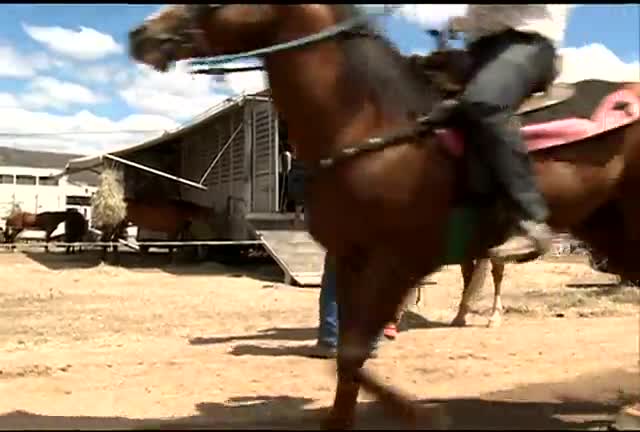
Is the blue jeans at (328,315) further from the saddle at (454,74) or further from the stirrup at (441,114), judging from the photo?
the stirrup at (441,114)

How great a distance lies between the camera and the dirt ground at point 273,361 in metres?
4.72

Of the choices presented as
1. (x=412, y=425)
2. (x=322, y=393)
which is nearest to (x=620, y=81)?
(x=412, y=425)

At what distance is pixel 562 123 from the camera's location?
4086mm

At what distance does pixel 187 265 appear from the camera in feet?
67.7

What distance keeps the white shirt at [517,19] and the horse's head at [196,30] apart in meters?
0.98

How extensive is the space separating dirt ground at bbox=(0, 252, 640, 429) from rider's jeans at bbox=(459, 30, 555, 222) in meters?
1.17

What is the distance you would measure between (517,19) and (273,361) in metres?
3.90

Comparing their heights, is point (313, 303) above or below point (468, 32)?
below

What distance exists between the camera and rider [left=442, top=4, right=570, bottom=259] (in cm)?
357

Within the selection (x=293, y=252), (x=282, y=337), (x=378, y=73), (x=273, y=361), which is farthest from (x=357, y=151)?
(x=293, y=252)

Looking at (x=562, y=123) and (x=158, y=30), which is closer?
(x=158, y=30)

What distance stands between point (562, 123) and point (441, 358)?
3.18 m

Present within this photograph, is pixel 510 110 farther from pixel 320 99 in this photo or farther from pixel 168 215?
pixel 168 215

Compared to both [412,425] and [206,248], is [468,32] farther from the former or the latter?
[206,248]
